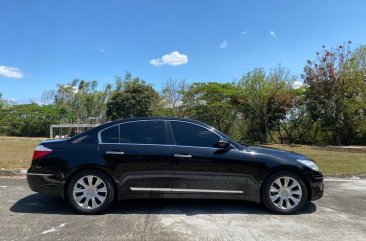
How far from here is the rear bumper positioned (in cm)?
→ 617

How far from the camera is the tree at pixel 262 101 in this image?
27998 millimetres

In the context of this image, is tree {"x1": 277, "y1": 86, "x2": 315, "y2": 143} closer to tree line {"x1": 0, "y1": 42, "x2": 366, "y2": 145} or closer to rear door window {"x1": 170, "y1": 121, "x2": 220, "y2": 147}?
tree line {"x1": 0, "y1": 42, "x2": 366, "y2": 145}

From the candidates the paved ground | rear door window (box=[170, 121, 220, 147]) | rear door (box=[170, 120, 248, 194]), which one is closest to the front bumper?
the paved ground

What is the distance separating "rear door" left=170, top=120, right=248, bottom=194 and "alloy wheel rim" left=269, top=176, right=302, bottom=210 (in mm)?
520

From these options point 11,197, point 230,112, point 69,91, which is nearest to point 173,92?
point 230,112

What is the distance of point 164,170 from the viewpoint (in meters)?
6.18

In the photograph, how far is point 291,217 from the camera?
6152 mm

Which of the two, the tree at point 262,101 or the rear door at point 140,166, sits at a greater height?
the tree at point 262,101

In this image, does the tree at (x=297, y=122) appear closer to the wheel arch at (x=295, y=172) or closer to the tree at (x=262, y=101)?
the tree at (x=262, y=101)

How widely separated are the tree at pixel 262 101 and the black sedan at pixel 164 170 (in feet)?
72.2

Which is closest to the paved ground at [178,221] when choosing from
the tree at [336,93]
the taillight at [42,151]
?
the taillight at [42,151]

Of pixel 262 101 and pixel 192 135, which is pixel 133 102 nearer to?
pixel 262 101

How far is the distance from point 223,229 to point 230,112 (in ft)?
82.7

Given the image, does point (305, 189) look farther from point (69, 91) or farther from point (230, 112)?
point (69, 91)
